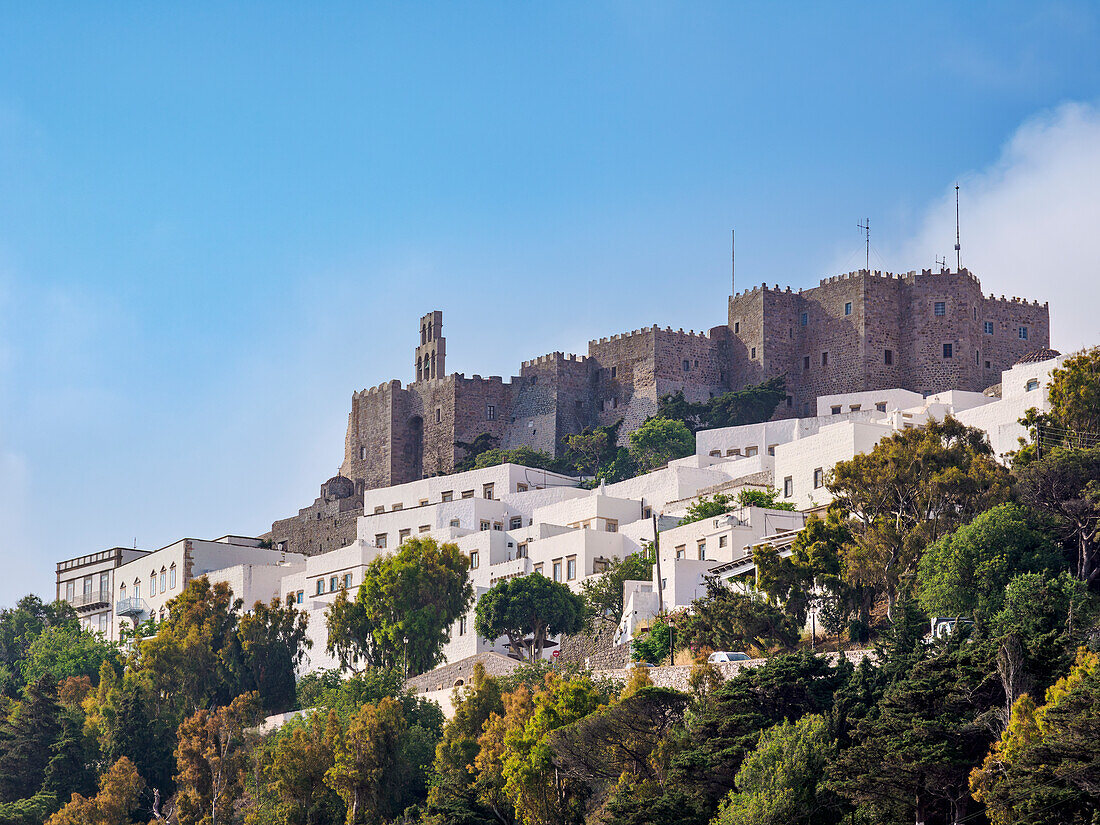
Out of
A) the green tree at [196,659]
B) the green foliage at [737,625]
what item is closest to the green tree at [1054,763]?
the green foliage at [737,625]

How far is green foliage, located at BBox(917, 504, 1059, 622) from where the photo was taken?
3991 centimetres

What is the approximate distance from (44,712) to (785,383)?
39572 millimetres

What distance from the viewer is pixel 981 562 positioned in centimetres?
4016

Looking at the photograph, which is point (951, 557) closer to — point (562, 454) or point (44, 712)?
point (44, 712)

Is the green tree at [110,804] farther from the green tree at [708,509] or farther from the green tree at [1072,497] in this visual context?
the green tree at [1072,497]

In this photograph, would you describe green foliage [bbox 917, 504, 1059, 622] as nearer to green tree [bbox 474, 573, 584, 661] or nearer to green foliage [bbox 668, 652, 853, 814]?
green foliage [bbox 668, 652, 853, 814]

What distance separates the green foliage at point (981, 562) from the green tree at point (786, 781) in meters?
5.89

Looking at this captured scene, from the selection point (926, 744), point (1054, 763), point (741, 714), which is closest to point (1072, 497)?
point (741, 714)

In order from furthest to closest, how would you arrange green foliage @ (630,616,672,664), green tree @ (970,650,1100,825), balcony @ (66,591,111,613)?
balcony @ (66,591,111,613)
green foliage @ (630,616,672,664)
green tree @ (970,650,1100,825)

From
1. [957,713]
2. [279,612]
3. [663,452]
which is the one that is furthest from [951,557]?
[663,452]

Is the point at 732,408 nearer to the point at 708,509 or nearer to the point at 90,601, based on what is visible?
the point at 708,509

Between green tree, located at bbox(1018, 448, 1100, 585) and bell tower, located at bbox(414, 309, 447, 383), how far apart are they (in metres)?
51.8

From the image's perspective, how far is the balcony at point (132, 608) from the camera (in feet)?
241

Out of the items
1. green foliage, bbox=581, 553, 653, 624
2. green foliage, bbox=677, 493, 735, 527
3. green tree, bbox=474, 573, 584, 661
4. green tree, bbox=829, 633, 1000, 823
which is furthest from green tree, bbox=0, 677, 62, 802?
green tree, bbox=829, 633, 1000, 823
